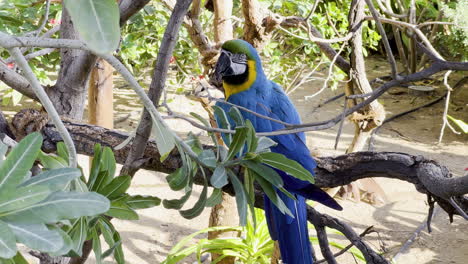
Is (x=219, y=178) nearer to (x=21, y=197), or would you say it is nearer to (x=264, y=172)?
(x=264, y=172)

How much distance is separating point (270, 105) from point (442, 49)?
2.92 m

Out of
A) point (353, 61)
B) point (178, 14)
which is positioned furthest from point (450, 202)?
point (353, 61)

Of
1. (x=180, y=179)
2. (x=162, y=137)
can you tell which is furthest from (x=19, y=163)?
(x=180, y=179)

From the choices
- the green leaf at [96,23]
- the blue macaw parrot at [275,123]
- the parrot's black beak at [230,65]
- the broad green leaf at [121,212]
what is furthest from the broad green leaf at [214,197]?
the parrot's black beak at [230,65]

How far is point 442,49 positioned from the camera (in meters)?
3.90

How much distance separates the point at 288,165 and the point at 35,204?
1.12 ft

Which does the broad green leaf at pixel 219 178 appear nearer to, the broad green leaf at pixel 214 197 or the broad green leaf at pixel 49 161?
the broad green leaf at pixel 214 197

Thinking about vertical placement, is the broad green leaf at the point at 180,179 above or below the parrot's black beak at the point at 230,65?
below

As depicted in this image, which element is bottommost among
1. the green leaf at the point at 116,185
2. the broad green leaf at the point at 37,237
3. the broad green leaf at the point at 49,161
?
the green leaf at the point at 116,185

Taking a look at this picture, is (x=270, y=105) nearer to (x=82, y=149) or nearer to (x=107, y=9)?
(x=82, y=149)

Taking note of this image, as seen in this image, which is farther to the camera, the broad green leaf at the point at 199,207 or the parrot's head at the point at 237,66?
the parrot's head at the point at 237,66

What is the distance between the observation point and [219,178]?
0.68m

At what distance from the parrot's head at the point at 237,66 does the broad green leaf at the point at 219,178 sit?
719 mm

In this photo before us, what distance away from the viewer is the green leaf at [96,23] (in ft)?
1.17
